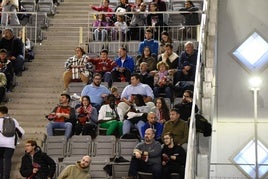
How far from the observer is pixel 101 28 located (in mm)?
20859

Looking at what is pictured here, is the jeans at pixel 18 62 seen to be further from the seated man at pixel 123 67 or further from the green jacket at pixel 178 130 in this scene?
the green jacket at pixel 178 130

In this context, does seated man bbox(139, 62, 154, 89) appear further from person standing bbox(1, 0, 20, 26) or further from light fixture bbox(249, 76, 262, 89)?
person standing bbox(1, 0, 20, 26)

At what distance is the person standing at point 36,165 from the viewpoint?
1497 centimetres

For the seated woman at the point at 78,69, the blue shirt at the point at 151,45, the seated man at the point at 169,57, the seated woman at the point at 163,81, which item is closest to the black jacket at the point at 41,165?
the seated woman at the point at 163,81

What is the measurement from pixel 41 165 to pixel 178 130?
2269 millimetres

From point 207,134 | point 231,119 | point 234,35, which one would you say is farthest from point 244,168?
point 207,134

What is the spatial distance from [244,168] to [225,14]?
3.85 m

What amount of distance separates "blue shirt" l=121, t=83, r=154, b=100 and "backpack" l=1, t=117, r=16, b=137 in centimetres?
241

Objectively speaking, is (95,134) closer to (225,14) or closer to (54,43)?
(54,43)

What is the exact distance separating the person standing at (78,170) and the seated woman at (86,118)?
168 cm

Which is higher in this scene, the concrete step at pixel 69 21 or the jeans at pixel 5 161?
the concrete step at pixel 69 21

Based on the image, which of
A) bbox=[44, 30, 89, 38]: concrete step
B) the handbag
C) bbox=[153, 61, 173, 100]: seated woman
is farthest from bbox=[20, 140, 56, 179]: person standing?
bbox=[44, 30, 89, 38]: concrete step

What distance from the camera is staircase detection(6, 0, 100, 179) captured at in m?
17.5

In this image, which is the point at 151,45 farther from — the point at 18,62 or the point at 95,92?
the point at 18,62
